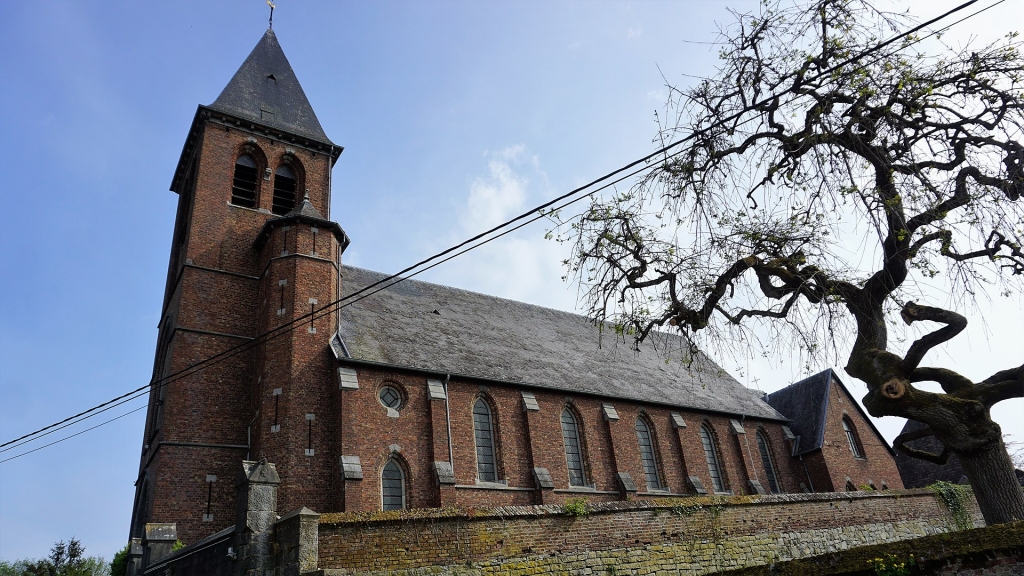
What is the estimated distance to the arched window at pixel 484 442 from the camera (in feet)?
65.7

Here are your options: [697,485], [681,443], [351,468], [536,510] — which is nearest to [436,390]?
[351,468]

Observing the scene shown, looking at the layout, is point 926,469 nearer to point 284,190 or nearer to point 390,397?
point 390,397

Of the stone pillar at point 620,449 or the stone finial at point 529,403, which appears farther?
the stone pillar at point 620,449

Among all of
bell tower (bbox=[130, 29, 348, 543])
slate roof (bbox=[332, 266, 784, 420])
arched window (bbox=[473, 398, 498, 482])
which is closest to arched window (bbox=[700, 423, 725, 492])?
slate roof (bbox=[332, 266, 784, 420])

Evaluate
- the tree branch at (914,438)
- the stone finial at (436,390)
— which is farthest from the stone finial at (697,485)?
the tree branch at (914,438)

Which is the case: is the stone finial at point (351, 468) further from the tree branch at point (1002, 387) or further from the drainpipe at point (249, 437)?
the tree branch at point (1002, 387)

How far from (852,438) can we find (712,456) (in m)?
7.78

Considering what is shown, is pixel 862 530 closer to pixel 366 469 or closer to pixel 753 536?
pixel 753 536

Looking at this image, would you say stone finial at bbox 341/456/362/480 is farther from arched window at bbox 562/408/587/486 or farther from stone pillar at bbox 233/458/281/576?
arched window at bbox 562/408/587/486

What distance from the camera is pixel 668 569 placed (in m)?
13.7

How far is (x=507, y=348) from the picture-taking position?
24.6 meters

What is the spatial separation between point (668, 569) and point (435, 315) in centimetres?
1386

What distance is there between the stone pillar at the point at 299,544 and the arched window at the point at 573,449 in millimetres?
11638

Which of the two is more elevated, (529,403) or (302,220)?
(302,220)
